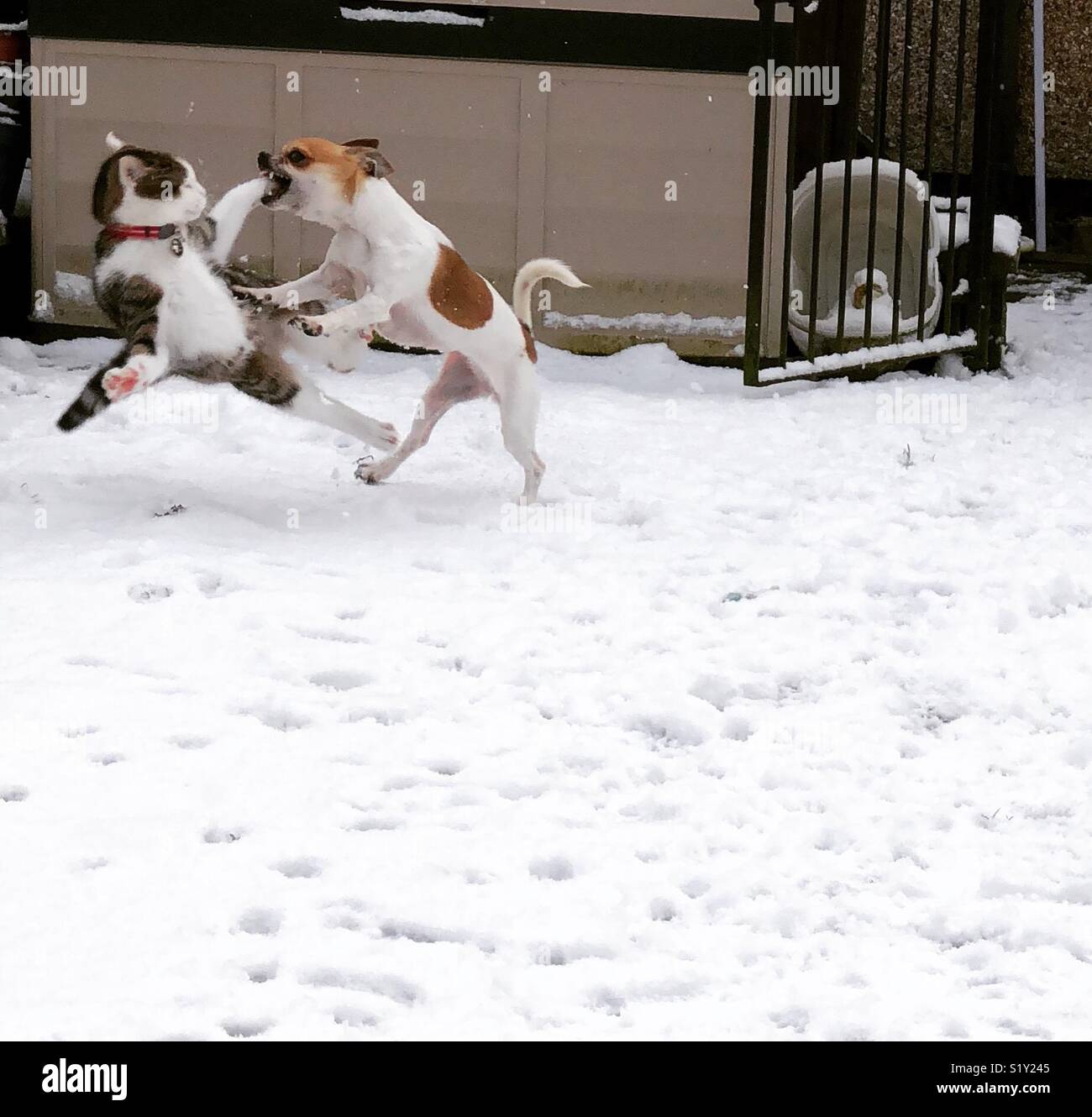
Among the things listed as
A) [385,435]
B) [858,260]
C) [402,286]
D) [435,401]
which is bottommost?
[385,435]

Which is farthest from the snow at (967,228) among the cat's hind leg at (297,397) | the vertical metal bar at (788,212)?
the cat's hind leg at (297,397)

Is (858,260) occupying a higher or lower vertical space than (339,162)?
lower

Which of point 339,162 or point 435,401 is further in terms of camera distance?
point 435,401

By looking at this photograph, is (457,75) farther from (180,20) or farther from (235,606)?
(235,606)

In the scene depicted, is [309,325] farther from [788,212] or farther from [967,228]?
[967,228]

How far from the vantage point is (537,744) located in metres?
3.09

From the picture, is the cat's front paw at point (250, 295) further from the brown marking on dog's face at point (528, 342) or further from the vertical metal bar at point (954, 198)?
the vertical metal bar at point (954, 198)

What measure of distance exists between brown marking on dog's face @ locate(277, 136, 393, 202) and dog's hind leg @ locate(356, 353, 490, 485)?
60 cm

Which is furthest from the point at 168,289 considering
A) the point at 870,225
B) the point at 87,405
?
the point at 870,225

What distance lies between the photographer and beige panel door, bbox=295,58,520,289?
22.8 feet

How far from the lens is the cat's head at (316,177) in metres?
4.07

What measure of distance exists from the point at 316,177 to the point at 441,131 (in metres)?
3.08

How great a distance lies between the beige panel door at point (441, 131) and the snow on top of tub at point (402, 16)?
0.56 feet

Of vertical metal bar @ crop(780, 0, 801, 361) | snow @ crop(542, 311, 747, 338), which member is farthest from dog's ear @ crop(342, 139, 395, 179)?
snow @ crop(542, 311, 747, 338)
